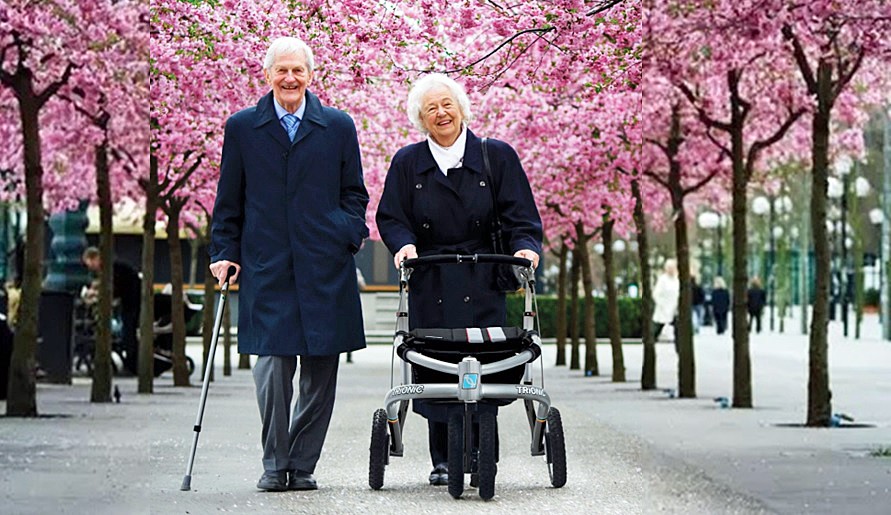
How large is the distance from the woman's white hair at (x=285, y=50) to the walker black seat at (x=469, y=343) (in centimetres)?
103

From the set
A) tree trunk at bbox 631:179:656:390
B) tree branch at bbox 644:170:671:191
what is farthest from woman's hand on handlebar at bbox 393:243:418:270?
tree branch at bbox 644:170:671:191

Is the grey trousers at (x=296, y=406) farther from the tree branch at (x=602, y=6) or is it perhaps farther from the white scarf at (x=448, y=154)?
the tree branch at (x=602, y=6)

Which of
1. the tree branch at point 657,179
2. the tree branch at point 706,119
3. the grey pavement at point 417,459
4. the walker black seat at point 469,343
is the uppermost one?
the tree branch at point 706,119

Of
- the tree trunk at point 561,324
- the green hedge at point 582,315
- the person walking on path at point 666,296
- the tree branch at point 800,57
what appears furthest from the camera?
the person walking on path at point 666,296

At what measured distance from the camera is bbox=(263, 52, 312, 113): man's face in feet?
21.0

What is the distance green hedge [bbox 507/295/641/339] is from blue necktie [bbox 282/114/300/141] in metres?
1.01

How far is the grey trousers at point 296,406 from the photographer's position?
21.4 feet

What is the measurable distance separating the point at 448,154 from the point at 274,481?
1325mm

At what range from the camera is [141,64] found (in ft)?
32.7

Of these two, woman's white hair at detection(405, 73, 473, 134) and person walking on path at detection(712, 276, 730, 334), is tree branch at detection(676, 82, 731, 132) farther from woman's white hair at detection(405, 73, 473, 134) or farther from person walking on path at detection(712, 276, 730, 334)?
person walking on path at detection(712, 276, 730, 334)

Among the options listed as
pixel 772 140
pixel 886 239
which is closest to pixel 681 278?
pixel 772 140

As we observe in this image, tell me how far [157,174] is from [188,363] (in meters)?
3.69

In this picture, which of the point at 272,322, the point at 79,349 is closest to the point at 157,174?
the point at 272,322

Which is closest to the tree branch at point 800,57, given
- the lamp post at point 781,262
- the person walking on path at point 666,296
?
the person walking on path at point 666,296
